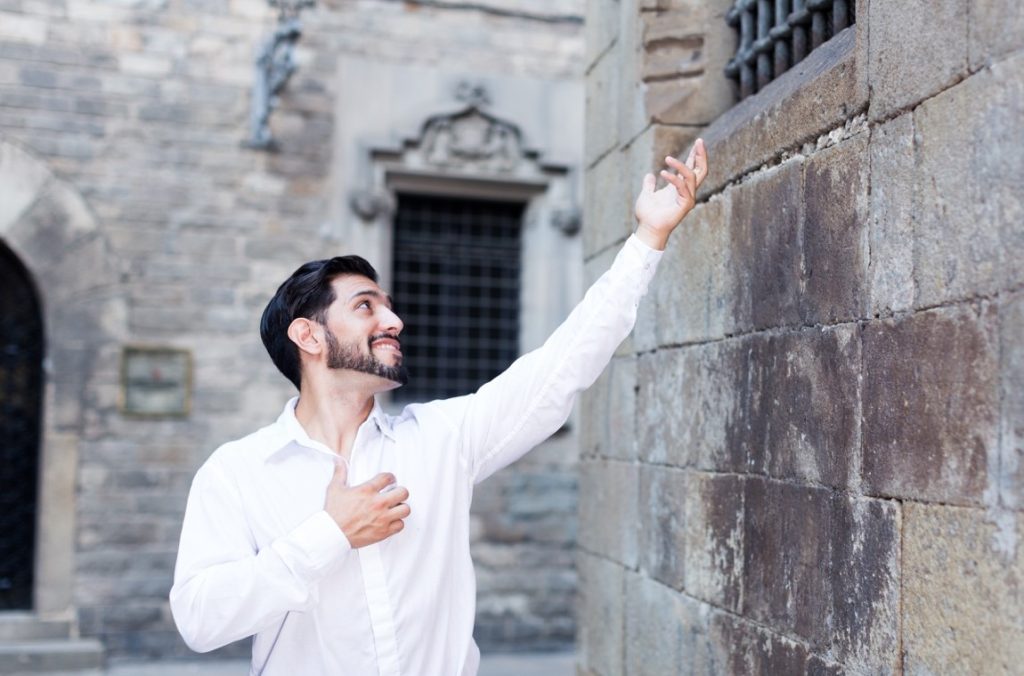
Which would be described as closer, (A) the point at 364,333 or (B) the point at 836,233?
(B) the point at 836,233

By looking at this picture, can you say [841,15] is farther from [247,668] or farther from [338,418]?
[247,668]

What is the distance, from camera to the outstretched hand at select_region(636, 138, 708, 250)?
262 cm

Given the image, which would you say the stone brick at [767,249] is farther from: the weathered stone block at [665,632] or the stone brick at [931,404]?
the weathered stone block at [665,632]

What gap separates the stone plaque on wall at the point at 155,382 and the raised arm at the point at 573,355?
18.8 ft

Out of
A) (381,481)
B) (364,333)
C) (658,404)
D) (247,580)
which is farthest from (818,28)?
(247,580)

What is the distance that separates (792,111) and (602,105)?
1.61 metres

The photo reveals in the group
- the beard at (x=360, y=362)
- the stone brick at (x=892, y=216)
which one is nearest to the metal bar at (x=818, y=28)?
the stone brick at (x=892, y=216)

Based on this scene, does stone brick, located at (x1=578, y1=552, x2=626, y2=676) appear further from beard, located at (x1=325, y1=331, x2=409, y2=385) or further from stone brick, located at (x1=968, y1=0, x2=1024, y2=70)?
stone brick, located at (x1=968, y1=0, x2=1024, y2=70)

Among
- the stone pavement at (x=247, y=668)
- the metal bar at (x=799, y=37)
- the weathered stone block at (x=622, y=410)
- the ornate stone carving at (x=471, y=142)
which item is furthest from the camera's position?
the ornate stone carving at (x=471, y=142)

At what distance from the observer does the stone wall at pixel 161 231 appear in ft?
26.3

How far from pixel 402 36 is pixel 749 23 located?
546 centimetres

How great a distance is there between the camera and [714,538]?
3.23m

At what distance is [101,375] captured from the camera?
8.07 meters

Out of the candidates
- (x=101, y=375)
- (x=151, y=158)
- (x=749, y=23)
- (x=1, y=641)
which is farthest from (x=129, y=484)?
(x=749, y=23)
